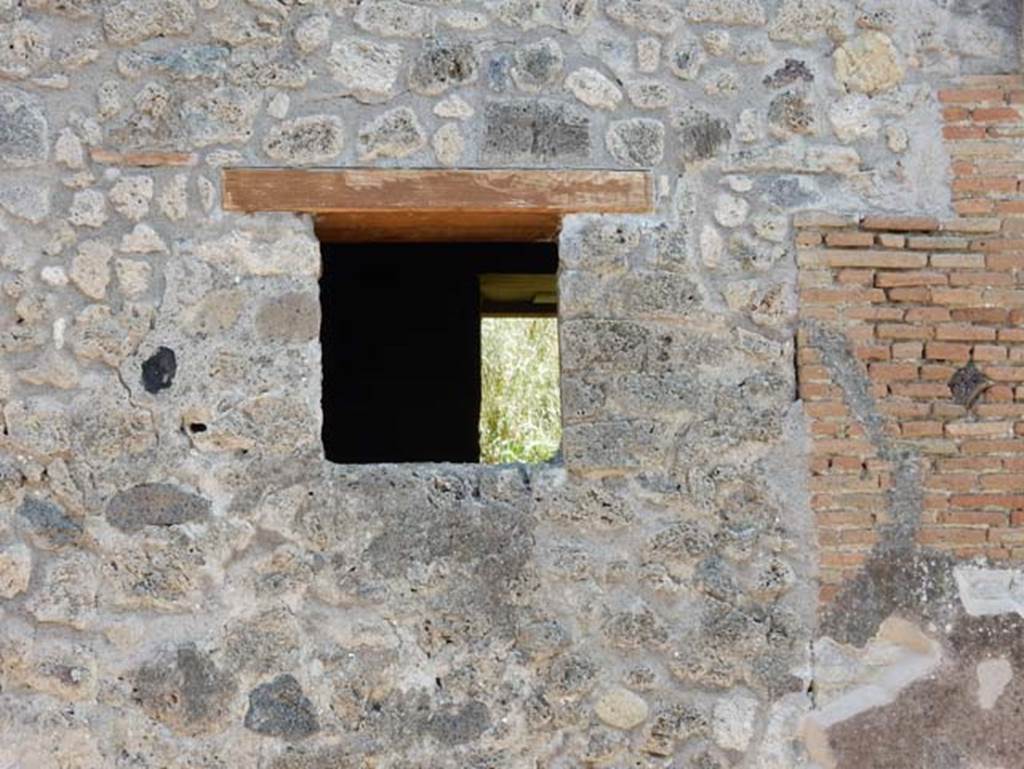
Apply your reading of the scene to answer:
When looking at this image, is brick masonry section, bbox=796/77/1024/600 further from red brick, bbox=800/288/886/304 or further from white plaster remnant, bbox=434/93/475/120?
white plaster remnant, bbox=434/93/475/120

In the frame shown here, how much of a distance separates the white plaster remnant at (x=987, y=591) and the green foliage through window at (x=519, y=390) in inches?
261

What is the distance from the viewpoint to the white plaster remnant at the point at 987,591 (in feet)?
15.0

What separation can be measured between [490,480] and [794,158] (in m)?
1.33

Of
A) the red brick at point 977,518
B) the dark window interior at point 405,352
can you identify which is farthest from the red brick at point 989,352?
the dark window interior at point 405,352

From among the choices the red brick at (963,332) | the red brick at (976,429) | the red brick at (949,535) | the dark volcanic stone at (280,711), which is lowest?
the dark volcanic stone at (280,711)

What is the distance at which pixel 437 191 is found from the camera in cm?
449

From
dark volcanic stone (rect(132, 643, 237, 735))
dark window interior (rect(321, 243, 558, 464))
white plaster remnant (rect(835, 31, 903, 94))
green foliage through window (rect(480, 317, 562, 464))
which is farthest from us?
green foliage through window (rect(480, 317, 562, 464))

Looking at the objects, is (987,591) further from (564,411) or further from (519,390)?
(519,390)

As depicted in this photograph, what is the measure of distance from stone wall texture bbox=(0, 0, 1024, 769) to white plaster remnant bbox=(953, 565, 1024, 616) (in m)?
0.01

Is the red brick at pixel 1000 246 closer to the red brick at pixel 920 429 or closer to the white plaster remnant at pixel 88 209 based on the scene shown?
the red brick at pixel 920 429

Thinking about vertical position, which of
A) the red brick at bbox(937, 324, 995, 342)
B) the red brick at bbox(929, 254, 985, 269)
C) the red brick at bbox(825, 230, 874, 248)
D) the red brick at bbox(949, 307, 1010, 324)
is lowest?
the red brick at bbox(937, 324, 995, 342)

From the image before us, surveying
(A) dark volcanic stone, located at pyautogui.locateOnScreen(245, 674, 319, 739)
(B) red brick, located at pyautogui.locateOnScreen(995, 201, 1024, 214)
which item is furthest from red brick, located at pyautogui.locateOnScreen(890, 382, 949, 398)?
(A) dark volcanic stone, located at pyautogui.locateOnScreen(245, 674, 319, 739)

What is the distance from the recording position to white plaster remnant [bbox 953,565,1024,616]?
456cm

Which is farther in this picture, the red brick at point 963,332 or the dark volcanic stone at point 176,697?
the red brick at point 963,332
